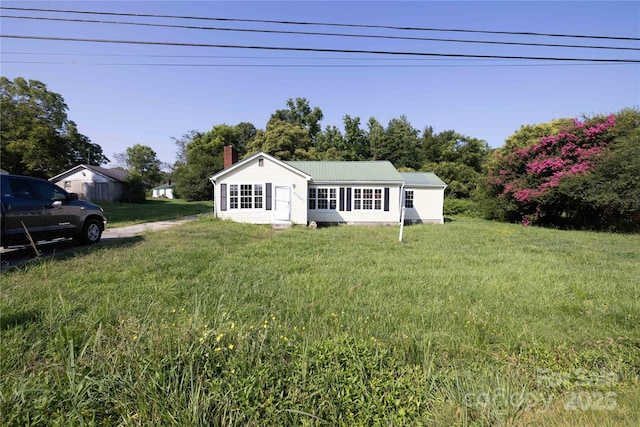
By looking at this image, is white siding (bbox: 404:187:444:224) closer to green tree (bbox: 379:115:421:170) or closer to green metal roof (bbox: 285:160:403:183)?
green metal roof (bbox: 285:160:403:183)

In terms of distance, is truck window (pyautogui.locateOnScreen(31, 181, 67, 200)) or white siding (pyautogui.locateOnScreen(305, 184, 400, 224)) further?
white siding (pyautogui.locateOnScreen(305, 184, 400, 224))

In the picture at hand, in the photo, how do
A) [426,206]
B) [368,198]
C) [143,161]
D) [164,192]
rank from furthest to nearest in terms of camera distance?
[143,161]
[164,192]
[426,206]
[368,198]

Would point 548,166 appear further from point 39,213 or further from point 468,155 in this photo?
point 39,213

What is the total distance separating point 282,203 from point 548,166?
16.6 meters

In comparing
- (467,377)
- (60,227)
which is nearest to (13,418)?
(467,377)

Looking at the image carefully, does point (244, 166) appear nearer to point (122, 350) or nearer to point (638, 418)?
point (122, 350)

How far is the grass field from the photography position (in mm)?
2064

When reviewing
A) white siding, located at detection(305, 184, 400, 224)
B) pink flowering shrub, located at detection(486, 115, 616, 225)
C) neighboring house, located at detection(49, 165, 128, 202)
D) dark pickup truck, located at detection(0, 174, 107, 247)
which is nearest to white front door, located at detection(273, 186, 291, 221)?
white siding, located at detection(305, 184, 400, 224)

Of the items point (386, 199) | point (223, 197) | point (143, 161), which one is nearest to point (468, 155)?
point (386, 199)

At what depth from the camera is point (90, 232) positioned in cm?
796

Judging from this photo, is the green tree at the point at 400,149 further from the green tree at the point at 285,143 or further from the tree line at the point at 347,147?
the green tree at the point at 285,143

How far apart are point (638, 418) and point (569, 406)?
1.25ft

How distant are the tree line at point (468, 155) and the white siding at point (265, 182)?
14407mm

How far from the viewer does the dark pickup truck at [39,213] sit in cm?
576
